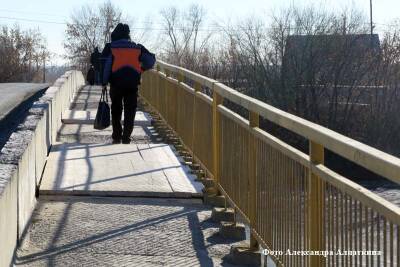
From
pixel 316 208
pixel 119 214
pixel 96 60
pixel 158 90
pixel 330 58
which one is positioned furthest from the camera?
pixel 330 58

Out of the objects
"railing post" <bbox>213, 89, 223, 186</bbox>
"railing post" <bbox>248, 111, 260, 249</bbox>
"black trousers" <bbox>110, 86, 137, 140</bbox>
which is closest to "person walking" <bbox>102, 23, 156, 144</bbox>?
"black trousers" <bbox>110, 86, 137, 140</bbox>

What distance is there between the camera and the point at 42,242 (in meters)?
6.58

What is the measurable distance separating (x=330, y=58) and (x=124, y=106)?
29.3 metres

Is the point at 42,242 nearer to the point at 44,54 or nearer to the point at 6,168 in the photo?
the point at 6,168

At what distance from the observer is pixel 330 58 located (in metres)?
40.6

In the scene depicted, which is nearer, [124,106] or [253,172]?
[253,172]

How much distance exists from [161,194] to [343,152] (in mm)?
4490

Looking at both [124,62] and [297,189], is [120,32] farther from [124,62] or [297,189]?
[297,189]

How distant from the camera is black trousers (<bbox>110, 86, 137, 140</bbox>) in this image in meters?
12.1

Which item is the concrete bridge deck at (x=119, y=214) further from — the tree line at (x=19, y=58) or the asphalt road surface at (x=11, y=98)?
the tree line at (x=19, y=58)

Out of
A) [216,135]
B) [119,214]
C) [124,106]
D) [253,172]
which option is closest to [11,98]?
[124,106]

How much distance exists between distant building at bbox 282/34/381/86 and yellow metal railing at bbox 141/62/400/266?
31.5 m

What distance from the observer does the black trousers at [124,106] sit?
12.1 metres

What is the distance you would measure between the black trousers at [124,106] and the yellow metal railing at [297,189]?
336 centimetres
